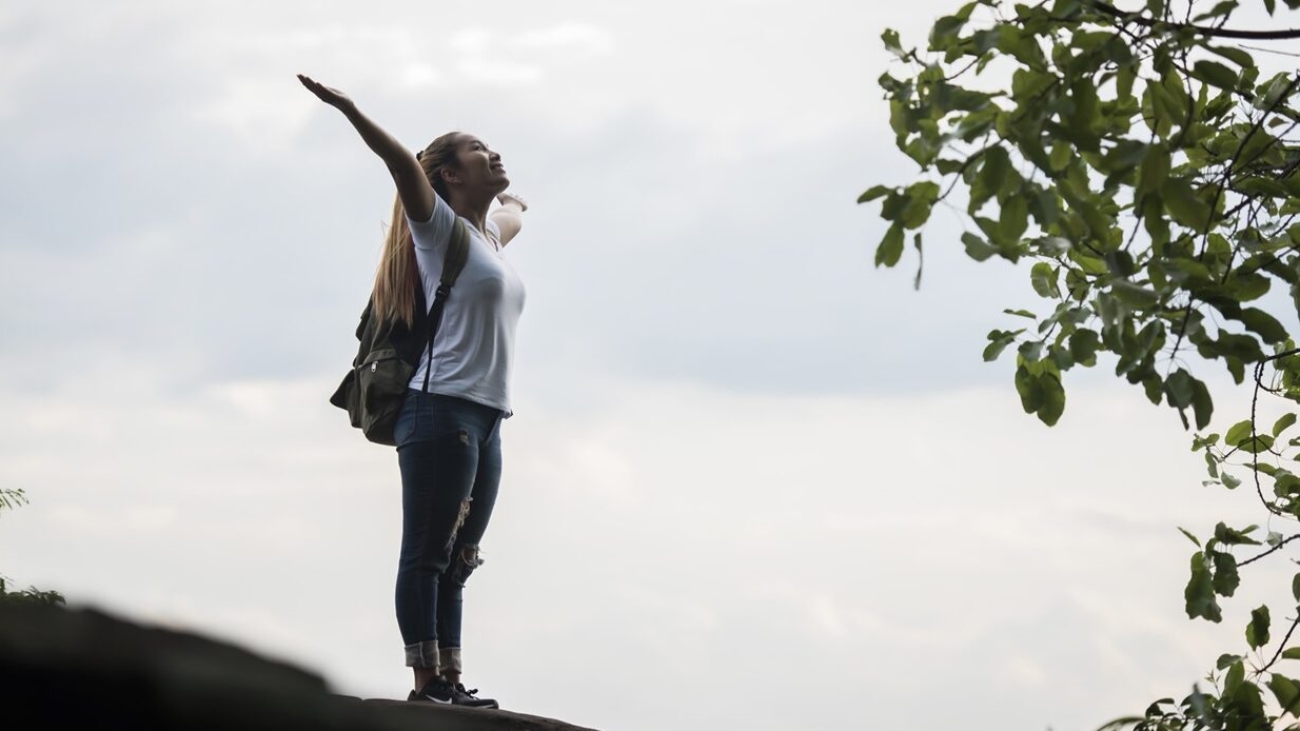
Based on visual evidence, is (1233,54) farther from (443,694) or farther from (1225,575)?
(443,694)

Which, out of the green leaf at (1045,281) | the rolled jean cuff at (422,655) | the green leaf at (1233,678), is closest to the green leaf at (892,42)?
the green leaf at (1045,281)

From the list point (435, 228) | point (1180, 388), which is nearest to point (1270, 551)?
point (1180, 388)

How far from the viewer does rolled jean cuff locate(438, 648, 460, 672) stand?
19.3 feet

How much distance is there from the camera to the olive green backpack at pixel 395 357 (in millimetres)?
5812

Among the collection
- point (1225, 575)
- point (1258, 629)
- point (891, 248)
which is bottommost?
point (1258, 629)

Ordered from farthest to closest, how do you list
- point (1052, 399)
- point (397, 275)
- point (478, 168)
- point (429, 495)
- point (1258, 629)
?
point (478, 168), point (397, 275), point (429, 495), point (1258, 629), point (1052, 399)

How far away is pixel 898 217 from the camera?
10.7 ft

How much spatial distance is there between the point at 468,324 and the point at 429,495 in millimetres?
760

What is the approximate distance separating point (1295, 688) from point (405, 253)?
4024 mm

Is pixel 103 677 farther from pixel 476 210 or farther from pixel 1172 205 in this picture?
pixel 476 210

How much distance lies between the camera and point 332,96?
5.52 meters

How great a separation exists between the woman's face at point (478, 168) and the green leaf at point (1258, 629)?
374cm

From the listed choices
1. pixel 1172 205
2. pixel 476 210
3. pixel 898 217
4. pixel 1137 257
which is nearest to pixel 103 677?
pixel 898 217

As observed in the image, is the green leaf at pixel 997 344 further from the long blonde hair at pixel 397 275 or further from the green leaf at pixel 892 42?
the long blonde hair at pixel 397 275
